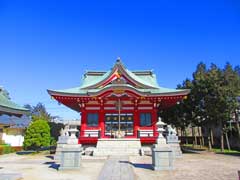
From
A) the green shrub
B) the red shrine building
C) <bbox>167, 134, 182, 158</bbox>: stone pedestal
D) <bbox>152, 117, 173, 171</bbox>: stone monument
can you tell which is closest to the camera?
<bbox>152, 117, 173, 171</bbox>: stone monument

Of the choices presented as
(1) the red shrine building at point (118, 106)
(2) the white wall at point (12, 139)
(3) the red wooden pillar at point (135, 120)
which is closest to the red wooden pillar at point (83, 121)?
(1) the red shrine building at point (118, 106)

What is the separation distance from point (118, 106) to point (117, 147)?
13.5 feet

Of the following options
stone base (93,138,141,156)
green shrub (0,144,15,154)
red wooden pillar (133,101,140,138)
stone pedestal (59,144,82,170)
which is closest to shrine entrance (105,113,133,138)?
red wooden pillar (133,101,140,138)

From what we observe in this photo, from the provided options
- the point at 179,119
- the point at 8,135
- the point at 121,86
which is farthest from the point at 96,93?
the point at 8,135

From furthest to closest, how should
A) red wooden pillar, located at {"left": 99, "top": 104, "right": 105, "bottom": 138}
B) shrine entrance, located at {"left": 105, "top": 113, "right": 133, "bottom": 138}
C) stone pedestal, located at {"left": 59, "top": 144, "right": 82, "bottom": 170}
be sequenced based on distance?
shrine entrance, located at {"left": 105, "top": 113, "right": 133, "bottom": 138} < red wooden pillar, located at {"left": 99, "top": 104, "right": 105, "bottom": 138} < stone pedestal, located at {"left": 59, "top": 144, "right": 82, "bottom": 170}

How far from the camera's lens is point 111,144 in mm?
18484

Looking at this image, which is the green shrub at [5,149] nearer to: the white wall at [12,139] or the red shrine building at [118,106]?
the white wall at [12,139]

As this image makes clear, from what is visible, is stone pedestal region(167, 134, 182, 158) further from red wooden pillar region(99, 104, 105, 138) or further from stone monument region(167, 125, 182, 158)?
red wooden pillar region(99, 104, 105, 138)

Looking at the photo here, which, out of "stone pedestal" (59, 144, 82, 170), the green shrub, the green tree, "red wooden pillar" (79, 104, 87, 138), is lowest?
the green shrub

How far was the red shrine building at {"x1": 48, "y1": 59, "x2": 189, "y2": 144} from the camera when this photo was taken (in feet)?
64.4

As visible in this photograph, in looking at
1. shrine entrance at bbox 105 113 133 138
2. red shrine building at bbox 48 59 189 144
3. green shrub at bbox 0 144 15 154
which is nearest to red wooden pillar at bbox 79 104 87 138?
red shrine building at bbox 48 59 189 144

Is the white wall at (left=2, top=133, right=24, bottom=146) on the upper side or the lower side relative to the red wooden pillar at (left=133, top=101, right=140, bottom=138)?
lower

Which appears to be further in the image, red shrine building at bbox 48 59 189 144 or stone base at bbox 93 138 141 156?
red shrine building at bbox 48 59 189 144

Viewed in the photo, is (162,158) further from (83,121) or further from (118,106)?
(83,121)
